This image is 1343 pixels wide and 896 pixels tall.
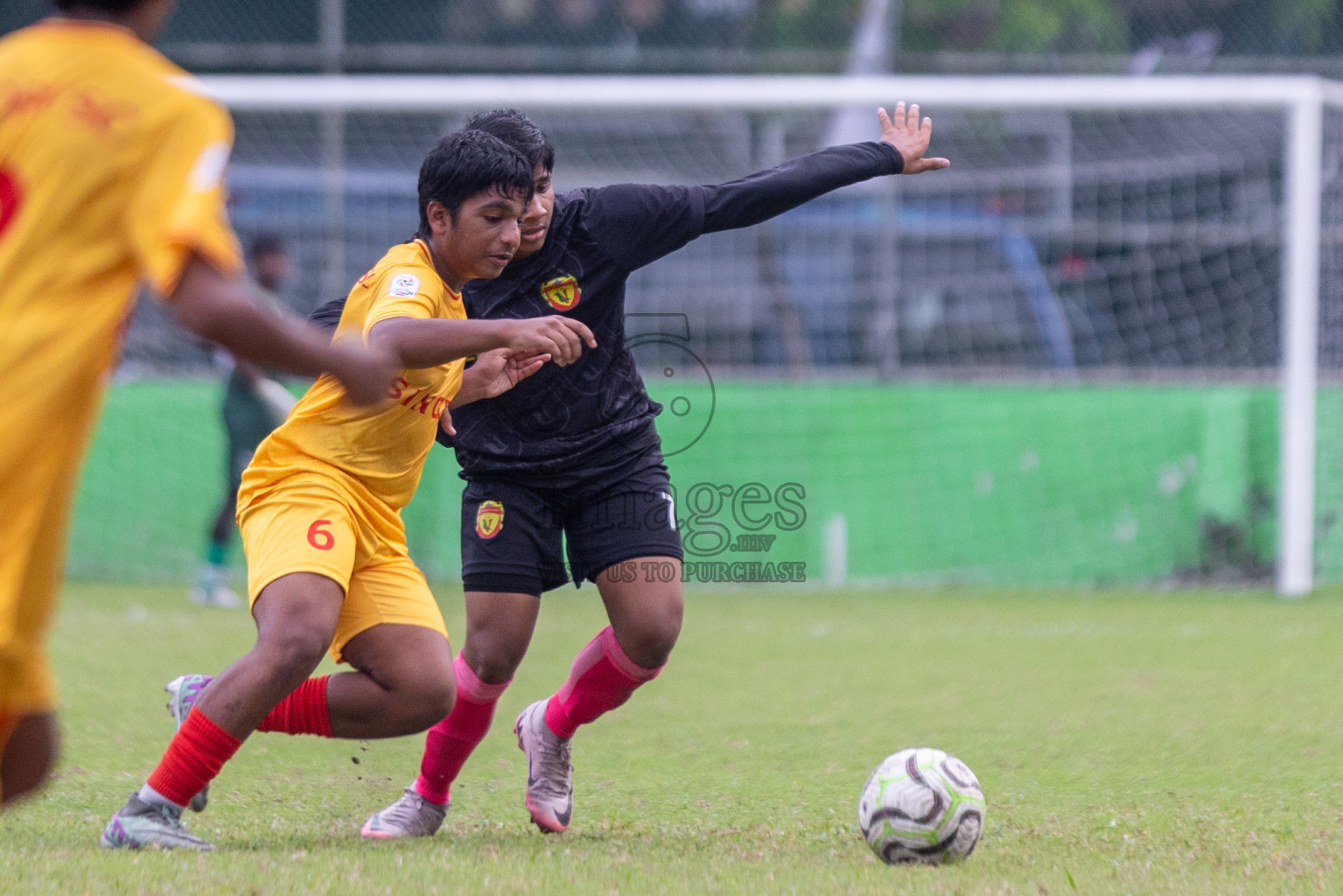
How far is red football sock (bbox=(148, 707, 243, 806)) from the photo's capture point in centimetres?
335

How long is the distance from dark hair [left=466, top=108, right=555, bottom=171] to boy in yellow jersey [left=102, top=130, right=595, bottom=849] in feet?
0.35

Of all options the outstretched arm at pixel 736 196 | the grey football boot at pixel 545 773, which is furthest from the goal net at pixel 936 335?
the outstretched arm at pixel 736 196

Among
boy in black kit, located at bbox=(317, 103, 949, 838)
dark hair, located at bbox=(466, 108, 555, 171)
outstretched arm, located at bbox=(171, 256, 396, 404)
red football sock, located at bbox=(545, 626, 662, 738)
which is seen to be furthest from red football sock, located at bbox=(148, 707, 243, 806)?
dark hair, located at bbox=(466, 108, 555, 171)

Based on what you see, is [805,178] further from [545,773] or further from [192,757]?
[192,757]

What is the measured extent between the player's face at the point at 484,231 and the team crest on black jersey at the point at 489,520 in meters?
0.71

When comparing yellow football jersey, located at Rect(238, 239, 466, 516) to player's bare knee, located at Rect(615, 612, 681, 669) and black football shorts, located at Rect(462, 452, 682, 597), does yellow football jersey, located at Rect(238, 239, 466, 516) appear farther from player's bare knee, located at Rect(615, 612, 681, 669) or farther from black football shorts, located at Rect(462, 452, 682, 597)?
player's bare knee, located at Rect(615, 612, 681, 669)

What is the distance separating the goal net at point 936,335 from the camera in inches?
392

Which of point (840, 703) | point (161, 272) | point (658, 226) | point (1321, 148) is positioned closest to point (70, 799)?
point (658, 226)

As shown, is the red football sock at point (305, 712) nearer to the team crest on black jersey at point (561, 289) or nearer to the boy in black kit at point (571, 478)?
the boy in black kit at point (571, 478)

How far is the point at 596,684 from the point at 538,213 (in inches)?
49.9

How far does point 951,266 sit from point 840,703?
6864mm

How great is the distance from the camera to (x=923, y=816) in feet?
11.2

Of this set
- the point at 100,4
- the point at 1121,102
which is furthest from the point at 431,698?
the point at 1121,102

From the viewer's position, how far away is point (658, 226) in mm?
4023
